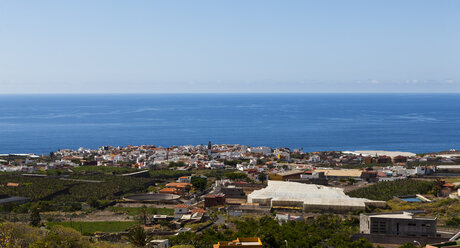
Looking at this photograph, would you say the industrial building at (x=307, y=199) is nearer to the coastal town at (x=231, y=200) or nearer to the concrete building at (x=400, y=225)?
the coastal town at (x=231, y=200)

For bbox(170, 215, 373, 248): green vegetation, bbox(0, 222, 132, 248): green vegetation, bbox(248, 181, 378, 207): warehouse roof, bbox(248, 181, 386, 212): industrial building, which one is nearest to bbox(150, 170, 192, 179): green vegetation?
bbox(248, 181, 378, 207): warehouse roof

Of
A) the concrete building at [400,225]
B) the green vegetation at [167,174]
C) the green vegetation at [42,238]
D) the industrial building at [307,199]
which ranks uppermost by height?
the green vegetation at [42,238]

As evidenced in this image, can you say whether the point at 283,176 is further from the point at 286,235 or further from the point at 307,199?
the point at 286,235

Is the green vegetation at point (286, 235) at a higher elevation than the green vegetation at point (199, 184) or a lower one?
higher

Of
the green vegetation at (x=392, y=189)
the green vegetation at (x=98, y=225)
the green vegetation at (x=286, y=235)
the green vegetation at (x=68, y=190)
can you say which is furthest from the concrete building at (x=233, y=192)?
the green vegetation at (x=286, y=235)

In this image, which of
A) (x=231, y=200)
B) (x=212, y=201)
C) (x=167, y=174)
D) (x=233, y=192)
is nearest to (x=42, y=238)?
(x=212, y=201)

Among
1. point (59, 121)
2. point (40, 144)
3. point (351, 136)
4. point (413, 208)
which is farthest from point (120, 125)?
point (413, 208)
